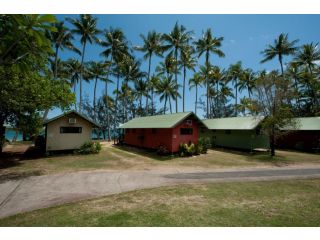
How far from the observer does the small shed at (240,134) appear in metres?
22.9

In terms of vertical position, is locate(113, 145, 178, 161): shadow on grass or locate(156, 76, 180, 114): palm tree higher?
locate(156, 76, 180, 114): palm tree

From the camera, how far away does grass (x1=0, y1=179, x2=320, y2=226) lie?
559 cm

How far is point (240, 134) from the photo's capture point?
24562 millimetres

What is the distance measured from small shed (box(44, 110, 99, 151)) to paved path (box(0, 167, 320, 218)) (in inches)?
352

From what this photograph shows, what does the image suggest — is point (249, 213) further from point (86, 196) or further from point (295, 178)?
point (295, 178)

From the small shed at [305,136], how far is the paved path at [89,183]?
15539 mm

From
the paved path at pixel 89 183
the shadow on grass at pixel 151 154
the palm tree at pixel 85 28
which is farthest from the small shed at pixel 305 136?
→ the palm tree at pixel 85 28

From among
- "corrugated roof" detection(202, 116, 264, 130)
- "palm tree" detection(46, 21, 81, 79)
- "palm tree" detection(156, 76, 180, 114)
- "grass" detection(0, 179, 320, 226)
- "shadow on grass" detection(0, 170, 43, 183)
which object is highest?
"palm tree" detection(46, 21, 81, 79)

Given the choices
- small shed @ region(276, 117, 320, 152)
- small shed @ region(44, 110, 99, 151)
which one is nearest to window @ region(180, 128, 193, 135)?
small shed @ region(44, 110, 99, 151)

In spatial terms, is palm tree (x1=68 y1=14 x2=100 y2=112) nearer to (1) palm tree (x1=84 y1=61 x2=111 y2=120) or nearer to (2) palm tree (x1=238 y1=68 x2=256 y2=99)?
(1) palm tree (x1=84 y1=61 x2=111 y2=120)

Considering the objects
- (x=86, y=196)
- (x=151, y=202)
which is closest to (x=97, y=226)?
(x=151, y=202)

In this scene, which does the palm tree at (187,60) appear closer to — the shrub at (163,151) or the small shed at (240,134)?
the small shed at (240,134)

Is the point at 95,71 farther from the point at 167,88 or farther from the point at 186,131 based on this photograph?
the point at 186,131

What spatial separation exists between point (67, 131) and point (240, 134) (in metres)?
18.9
